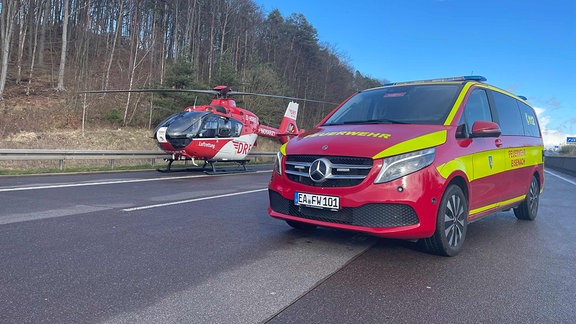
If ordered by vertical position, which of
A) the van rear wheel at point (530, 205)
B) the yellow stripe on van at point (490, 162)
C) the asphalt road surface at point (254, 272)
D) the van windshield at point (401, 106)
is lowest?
Result: the asphalt road surface at point (254, 272)

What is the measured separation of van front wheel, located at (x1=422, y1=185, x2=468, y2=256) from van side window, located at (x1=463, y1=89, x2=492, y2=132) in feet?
3.30

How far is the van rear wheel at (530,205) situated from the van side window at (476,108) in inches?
83.8

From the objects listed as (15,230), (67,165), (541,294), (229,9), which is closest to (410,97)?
(541,294)

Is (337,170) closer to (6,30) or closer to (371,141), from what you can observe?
(371,141)

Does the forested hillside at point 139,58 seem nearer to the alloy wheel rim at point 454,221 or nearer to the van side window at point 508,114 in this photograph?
the van side window at point 508,114

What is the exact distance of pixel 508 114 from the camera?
655 centimetres

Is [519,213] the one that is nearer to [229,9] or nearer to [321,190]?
[321,190]

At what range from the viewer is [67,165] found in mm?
17938

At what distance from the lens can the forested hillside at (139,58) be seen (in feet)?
95.5

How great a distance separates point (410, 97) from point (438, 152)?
146 cm

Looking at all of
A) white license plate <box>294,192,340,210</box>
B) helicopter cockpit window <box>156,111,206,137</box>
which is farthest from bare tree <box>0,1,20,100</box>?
white license plate <box>294,192,340,210</box>

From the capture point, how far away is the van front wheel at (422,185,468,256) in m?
4.48

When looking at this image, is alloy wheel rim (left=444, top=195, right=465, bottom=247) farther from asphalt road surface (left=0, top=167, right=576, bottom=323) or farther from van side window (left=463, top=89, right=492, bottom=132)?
van side window (left=463, top=89, right=492, bottom=132)

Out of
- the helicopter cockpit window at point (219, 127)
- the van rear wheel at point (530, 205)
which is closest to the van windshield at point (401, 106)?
the van rear wheel at point (530, 205)
